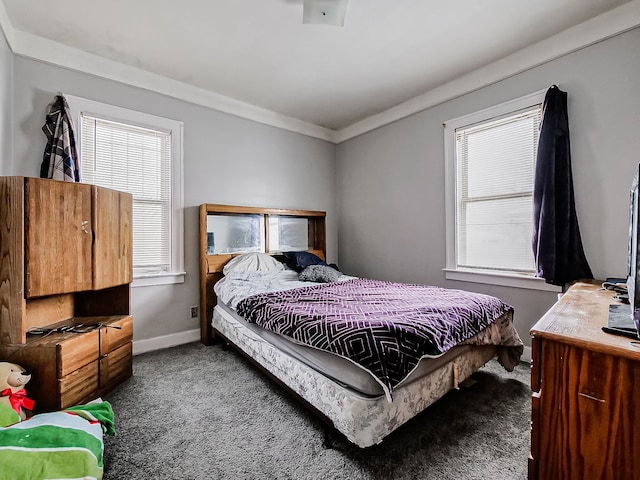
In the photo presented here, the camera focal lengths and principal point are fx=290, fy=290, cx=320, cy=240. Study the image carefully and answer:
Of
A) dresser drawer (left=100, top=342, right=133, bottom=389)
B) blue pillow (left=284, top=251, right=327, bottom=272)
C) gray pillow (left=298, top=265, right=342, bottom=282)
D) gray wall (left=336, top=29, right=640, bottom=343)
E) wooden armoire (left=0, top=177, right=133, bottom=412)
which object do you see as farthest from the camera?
blue pillow (left=284, top=251, right=327, bottom=272)

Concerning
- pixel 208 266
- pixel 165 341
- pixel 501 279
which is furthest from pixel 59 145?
pixel 501 279

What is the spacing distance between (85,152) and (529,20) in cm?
377

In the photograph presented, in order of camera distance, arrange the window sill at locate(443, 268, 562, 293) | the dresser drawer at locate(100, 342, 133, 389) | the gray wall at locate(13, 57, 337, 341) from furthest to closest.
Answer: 1. the window sill at locate(443, 268, 562, 293)
2. the gray wall at locate(13, 57, 337, 341)
3. the dresser drawer at locate(100, 342, 133, 389)

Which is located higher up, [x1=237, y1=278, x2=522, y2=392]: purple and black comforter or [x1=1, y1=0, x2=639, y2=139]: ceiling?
[x1=1, y1=0, x2=639, y2=139]: ceiling

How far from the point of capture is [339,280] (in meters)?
3.07

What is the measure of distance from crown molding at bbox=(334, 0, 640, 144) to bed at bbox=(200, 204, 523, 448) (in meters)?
2.05

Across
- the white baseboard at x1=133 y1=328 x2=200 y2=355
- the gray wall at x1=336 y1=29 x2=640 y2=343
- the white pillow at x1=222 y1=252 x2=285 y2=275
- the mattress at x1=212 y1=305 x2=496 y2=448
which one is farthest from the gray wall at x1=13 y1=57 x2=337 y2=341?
the mattress at x1=212 y1=305 x2=496 y2=448

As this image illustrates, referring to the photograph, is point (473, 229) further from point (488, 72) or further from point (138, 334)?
point (138, 334)

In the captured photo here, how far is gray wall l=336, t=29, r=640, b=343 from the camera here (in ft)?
6.95

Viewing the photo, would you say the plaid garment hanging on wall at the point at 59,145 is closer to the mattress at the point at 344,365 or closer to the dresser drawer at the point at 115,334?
the dresser drawer at the point at 115,334

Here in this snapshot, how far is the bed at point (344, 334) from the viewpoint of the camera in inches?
52.9

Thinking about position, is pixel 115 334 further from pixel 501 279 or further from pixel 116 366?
pixel 501 279

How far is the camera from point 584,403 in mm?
982

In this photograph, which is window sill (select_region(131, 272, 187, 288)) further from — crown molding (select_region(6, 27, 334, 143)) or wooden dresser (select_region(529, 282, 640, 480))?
wooden dresser (select_region(529, 282, 640, 480))
